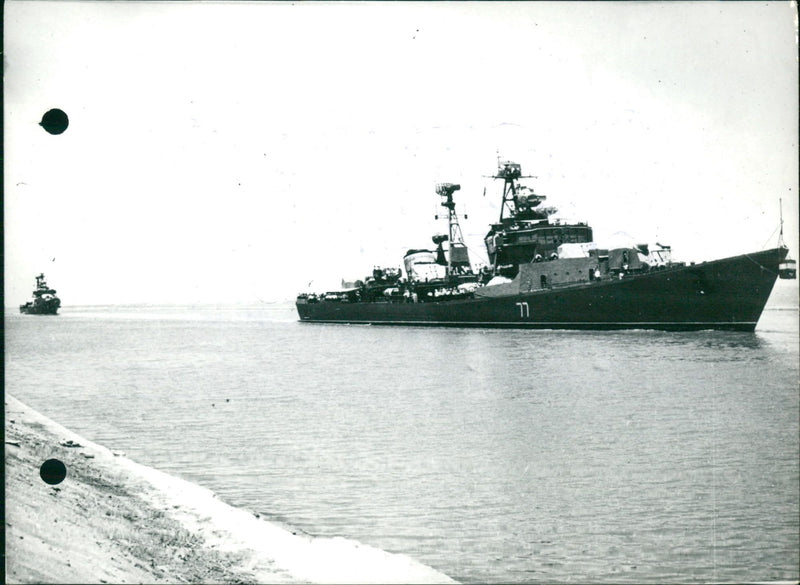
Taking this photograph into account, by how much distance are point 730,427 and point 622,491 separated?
4.58 metres

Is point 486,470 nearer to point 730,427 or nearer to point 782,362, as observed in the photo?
point 730,427

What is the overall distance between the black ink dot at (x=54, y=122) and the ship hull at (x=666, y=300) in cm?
2411

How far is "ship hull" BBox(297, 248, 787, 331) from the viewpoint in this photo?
25.0 meters

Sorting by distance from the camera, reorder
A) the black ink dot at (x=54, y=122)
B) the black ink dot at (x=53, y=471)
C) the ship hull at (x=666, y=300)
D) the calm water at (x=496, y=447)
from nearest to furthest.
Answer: the black ink dot at (x=53, y=471), the black ink dot at (x=54, y=122), the calm water at (x=496, y=447), the ship hull at (x=666, y=300)

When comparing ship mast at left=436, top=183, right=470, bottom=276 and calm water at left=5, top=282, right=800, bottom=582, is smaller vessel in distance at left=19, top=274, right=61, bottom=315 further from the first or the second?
ship mast at left=436, top=183, right=470, bottom=276

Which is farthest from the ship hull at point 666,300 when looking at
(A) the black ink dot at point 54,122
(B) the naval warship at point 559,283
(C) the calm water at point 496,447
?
(A) the black ink dot at point 54,122

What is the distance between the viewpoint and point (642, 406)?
12562mm

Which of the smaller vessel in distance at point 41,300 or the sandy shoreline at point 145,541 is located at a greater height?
the smaller vessel in distance at point 41,300

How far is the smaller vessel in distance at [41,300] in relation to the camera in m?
6.12

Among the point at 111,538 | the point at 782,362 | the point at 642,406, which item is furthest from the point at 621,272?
the point at 111,538

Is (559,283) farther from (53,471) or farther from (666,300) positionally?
(53,471)

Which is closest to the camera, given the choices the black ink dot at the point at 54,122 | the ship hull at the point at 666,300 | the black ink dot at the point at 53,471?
the black ink dot at the point at 53,471

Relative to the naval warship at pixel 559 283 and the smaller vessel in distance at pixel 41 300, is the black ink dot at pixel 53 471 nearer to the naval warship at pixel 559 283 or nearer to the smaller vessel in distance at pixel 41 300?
the smaller vessel in distance at pixel 41 300

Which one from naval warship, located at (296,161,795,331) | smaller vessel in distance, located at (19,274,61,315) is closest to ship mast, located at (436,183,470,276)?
naval warship, located at (296,161,795,331)
